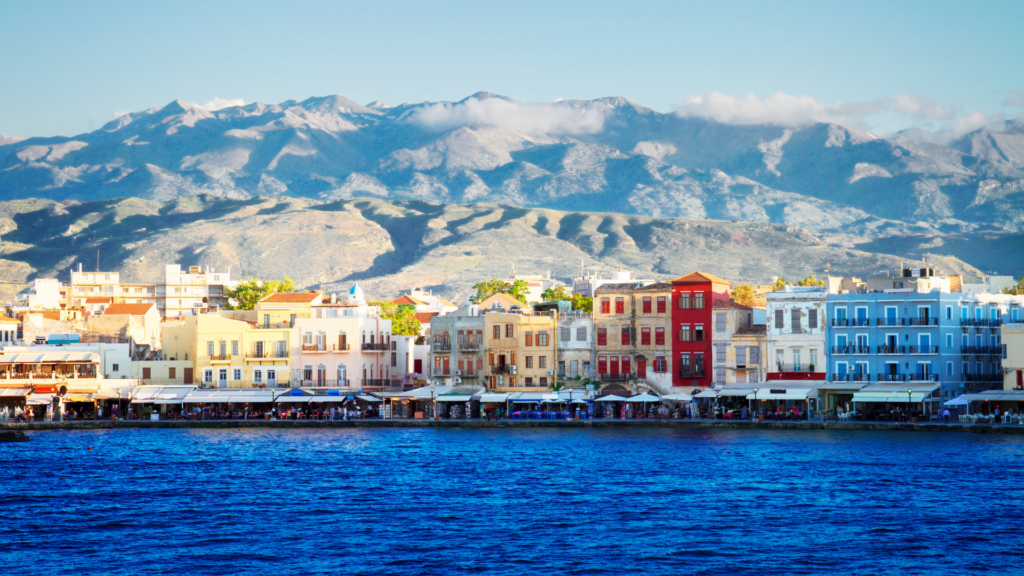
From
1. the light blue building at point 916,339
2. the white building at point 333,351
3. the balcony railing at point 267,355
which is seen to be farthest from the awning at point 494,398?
the light blue building at point 916,339

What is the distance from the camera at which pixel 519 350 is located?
273 ft

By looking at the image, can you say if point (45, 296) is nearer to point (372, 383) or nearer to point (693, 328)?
point (372, 383)

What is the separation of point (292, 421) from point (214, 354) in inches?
404

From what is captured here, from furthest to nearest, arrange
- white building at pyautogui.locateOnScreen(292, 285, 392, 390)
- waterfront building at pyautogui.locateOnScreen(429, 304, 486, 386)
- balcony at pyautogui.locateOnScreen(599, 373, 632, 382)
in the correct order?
white building at pyautogui.locateOnScreen(292, 285, 392, 390), waterfront building at pyautogui.locateOnScreen(429, 304, 486, 386), balcony at pyautogui.locateOnScreen(599, 373, 632, 382)

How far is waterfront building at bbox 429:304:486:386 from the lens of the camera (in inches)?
3317

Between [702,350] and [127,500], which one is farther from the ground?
[702,350]

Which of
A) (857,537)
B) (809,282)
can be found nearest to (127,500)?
(857,537)

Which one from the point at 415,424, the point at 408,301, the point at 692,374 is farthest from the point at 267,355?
the point at 408,301

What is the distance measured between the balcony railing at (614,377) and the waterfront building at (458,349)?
8.50 meters

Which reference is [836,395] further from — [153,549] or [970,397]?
[153,549]

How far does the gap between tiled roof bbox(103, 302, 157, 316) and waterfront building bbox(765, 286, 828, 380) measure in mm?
48093

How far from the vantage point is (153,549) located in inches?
1506

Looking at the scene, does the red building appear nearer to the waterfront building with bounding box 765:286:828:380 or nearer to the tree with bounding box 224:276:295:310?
the waterfront building with bounding box 765:286:828:380

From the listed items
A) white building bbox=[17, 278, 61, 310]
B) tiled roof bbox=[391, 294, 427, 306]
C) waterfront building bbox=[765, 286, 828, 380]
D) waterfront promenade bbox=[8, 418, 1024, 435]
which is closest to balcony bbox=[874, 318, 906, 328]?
waterfront building bbox=[765, 286, 828, 380]
